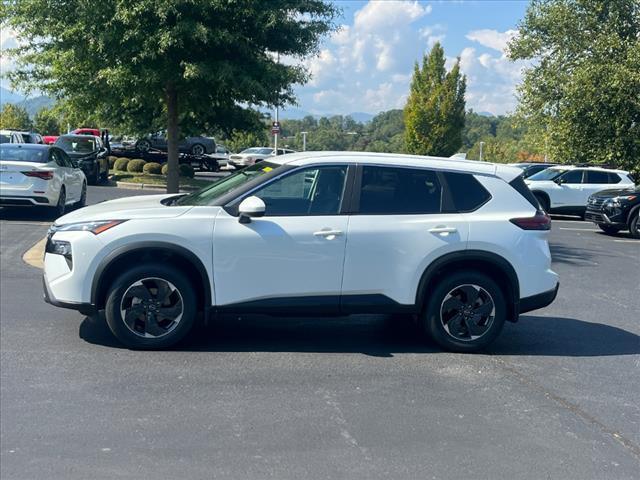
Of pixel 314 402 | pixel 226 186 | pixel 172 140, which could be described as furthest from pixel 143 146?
pixel 314 402

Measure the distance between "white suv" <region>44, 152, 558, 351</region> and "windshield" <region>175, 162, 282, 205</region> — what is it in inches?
0.9

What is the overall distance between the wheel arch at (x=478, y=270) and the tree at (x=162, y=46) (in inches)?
289

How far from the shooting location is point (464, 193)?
6.62m

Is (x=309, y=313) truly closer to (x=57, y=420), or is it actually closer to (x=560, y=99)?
(x=57, y=420)

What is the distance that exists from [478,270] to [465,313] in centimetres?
41

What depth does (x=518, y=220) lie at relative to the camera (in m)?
6.57

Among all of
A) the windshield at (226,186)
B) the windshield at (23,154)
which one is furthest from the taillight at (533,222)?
the windshield at (23,154)

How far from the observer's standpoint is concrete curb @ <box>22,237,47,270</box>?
9.90 m

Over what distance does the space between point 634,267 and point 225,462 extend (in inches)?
400

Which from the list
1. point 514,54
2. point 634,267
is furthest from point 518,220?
point 514,54

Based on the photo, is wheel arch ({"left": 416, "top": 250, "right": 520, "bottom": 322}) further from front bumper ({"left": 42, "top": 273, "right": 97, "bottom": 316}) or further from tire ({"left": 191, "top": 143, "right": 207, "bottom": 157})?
tire ({"left": 191, "top": 143, "right": 207, "bottom": 157})

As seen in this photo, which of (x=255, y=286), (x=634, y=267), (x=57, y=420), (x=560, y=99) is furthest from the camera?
(x=560, y=99)

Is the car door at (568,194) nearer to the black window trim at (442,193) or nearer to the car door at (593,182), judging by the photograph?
the car door at (593,182)

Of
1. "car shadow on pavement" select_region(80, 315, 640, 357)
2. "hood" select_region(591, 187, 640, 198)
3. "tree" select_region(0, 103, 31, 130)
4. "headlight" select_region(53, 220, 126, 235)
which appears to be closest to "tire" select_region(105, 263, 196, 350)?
"car shadow on pavement" select_region(80, 315, 640, 357)
